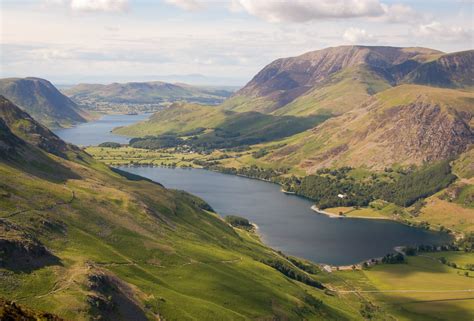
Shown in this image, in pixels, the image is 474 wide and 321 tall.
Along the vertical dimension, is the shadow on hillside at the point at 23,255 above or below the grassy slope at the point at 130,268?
above

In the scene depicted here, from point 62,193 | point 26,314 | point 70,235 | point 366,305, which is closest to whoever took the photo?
point 26,314

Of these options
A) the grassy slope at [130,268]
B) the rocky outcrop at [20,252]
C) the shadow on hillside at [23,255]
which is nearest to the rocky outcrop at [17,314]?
the grassy slope at [130,268]

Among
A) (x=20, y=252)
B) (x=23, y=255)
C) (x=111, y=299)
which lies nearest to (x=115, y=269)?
(x=111, y=299)

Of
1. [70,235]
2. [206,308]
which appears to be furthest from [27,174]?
[206,308]

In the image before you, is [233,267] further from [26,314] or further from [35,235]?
[26,314]

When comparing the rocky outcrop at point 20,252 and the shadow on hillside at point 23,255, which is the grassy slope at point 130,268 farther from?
the rocky outcrop at point 20,252

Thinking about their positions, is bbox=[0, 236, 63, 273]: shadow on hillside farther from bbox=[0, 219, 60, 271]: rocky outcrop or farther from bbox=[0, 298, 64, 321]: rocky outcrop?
bbox=[0, 298, 64, 321]: rocky outcrop
